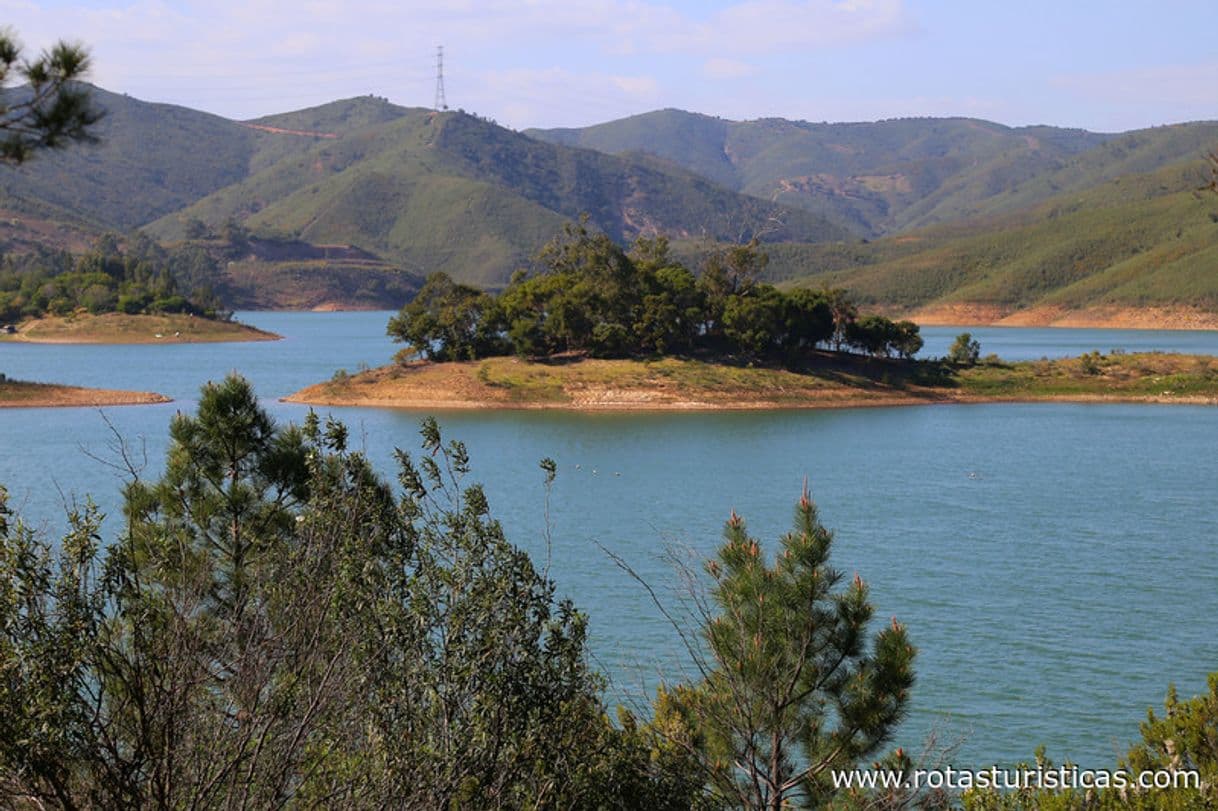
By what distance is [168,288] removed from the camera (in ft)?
414

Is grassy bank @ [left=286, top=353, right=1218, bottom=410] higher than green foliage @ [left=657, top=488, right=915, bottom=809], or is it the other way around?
grassy bank @ [left=286, top=353, right=1218, bottom=410]

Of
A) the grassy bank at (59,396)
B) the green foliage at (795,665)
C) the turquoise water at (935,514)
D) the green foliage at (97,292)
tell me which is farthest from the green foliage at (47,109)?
the green foliage at (97,292)

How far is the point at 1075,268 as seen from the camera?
6644 inches

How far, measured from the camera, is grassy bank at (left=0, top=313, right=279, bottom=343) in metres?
112

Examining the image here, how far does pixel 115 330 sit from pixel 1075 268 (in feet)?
399

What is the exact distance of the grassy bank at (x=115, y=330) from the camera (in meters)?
112

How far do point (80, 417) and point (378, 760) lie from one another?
196 feet

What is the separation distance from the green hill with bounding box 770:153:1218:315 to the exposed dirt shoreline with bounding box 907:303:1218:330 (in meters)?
0.78

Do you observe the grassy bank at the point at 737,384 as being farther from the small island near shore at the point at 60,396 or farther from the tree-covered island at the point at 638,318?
the small island near shore at the point at 60,396

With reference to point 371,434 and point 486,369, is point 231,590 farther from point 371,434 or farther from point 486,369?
point 486,369

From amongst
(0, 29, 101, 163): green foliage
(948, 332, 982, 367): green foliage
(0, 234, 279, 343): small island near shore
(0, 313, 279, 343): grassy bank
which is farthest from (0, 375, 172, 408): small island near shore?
(0, 29, 101, 163): green foliage

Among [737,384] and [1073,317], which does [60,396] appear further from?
[1073,317]

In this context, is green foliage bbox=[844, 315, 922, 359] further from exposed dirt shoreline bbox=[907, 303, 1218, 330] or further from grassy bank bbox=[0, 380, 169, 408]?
exposed dirt shoreline bbox=[907, 303, 1218, 330]

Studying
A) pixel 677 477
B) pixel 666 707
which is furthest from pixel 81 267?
pixel 666 707
